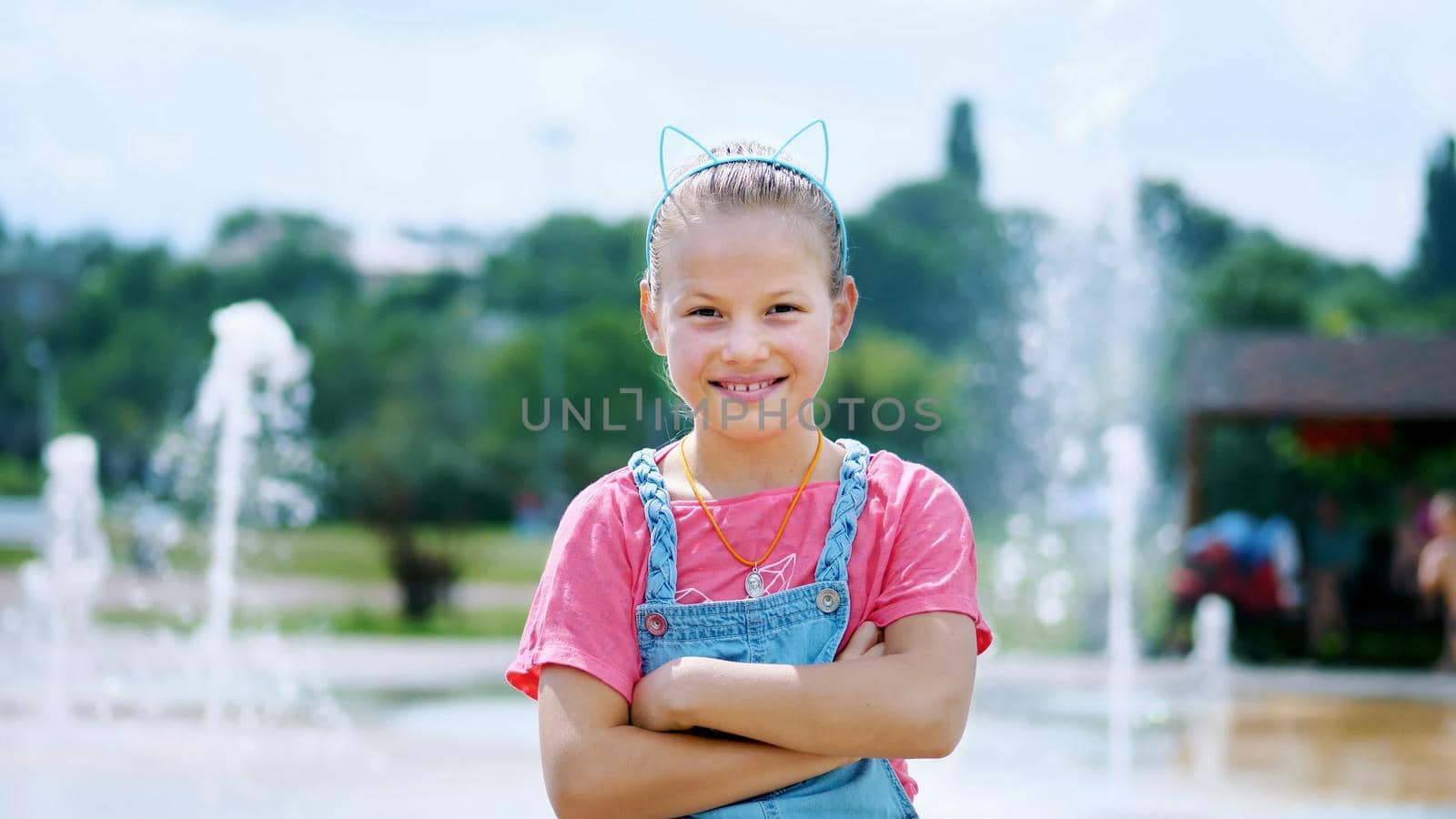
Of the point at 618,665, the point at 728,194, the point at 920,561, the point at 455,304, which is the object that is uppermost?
the point at 455,304

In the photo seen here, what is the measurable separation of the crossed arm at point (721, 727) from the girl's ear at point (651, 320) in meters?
0.40

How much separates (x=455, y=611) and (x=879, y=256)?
16.2 metres

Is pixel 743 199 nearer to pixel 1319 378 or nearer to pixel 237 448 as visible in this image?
pixel 237 448

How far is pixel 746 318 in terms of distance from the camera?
167 centimetres

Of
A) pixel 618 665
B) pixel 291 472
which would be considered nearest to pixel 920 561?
pixel 618 665

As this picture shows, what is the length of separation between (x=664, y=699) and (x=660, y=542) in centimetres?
17

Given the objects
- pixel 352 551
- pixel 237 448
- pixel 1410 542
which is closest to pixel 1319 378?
pixel 1410 542

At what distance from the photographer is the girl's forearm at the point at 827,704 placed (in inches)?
61.1

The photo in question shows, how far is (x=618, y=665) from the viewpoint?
1601 mm

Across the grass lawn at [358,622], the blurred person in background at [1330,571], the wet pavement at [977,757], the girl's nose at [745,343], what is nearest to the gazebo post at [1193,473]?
the blurred person in background at [1330,571]

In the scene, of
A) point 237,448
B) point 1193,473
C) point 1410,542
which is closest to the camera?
point 237,448

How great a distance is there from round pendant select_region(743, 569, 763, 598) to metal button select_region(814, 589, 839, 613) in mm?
59

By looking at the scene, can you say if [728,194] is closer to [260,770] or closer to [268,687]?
[260,770]

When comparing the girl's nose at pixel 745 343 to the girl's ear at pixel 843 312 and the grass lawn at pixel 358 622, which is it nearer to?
the girl's ear at pixel 843 312
